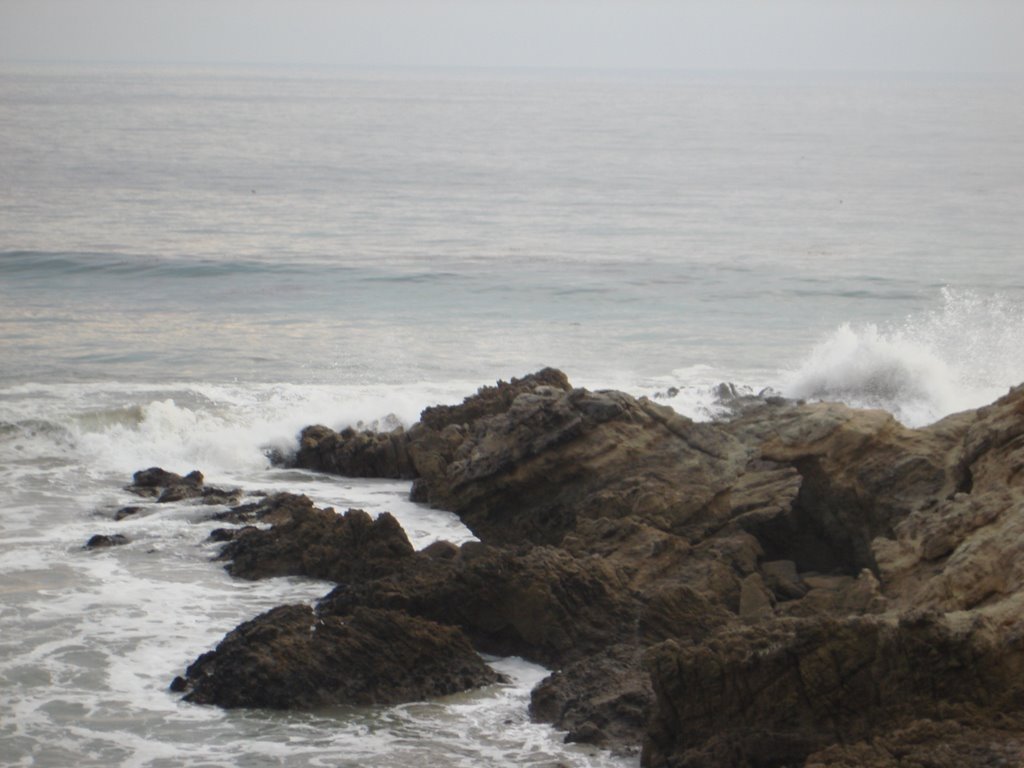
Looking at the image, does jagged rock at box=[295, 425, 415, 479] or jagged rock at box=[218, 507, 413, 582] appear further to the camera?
jagged rock at box=[295, 425, 415, 479]

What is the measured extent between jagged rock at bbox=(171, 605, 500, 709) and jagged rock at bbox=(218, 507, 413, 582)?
5.47ft

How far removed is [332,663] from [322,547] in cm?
285

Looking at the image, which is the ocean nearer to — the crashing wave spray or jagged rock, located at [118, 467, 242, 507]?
the crashing wave spray

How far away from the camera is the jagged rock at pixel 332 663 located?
31.9 ft

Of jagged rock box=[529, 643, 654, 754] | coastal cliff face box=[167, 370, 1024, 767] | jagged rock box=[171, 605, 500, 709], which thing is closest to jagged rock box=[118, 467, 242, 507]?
coastal cliff face box=[167, 370, 1024, 767]

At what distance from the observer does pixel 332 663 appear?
9898 millimetres

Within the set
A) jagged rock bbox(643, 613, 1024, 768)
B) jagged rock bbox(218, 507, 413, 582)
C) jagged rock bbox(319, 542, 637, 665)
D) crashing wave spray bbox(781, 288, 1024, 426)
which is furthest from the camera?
crashing wave spray bbox(781, 288, 1024, 426)

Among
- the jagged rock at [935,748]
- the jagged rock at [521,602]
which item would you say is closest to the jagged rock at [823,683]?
the jagged rock at [935,748]

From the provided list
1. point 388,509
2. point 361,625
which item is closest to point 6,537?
point 388,509

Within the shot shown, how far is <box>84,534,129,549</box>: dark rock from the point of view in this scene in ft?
44.2

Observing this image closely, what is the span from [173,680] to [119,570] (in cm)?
297

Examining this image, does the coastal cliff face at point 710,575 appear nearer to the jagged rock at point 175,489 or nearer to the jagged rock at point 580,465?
the jagged rock at point 580,465

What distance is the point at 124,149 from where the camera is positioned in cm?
6544

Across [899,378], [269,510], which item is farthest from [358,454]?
[899,378]
